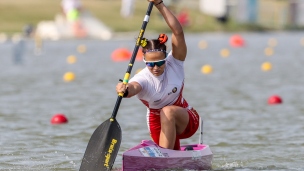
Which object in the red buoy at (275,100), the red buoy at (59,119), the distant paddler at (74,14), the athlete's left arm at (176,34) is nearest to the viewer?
the athlete's left arm at (176,34)

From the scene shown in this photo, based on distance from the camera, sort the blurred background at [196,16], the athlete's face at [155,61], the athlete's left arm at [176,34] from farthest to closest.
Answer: the blurred background at [196,16] → the athlete's left arm at [176,34] → the athlete's face at [155,61]

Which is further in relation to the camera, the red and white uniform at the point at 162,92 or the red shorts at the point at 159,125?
the red shorts at the point at 159,125

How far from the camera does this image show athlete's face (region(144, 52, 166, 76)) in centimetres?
805

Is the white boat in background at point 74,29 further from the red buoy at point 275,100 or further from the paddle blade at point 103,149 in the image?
the paddle blade at point 103,149

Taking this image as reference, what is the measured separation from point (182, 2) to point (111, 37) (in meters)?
26.8

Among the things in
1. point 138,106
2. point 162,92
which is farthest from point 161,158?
point 138,106

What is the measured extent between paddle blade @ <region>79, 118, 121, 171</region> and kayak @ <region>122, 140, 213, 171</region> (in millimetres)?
290

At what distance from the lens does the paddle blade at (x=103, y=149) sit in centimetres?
793

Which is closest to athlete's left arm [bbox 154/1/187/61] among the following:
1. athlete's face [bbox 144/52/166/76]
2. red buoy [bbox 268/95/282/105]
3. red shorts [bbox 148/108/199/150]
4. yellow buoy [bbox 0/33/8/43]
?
athlete's face [bbox 144/52/166/76]

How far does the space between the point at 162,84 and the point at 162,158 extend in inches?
31.5

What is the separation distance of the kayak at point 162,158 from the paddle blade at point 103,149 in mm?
290

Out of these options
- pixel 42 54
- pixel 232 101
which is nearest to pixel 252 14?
pixel 42 54

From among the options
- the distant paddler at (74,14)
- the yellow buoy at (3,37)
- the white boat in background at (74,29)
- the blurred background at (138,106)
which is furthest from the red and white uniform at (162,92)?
the yellow buoy at (3,37)

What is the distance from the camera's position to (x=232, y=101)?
15.1m
